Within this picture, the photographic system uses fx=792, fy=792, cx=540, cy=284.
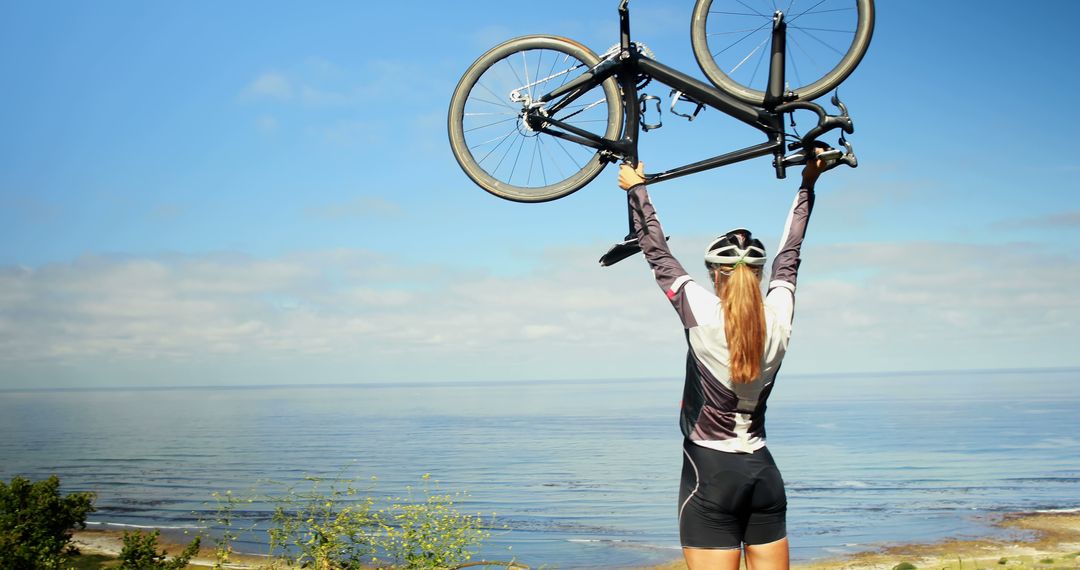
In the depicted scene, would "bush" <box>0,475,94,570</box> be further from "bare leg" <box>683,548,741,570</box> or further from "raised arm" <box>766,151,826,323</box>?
"raised arm" <box>766,151,826,323</box>

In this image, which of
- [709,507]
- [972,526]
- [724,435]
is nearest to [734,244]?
[724,435]

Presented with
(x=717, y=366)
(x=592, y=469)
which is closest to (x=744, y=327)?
(x=717, y=366)

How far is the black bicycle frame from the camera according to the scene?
13.7 feet

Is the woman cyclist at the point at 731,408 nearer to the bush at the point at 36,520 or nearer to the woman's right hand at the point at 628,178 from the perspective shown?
the woman's right hand at the point at 628,178

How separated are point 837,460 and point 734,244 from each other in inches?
1791

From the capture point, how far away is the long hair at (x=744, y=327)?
274cm

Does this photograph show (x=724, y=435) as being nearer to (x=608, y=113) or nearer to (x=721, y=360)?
(x=721, y=360)

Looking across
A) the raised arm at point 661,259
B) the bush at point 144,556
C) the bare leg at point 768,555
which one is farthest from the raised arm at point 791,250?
the bush at point 144,556

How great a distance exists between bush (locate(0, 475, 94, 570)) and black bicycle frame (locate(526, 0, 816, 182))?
7.10m

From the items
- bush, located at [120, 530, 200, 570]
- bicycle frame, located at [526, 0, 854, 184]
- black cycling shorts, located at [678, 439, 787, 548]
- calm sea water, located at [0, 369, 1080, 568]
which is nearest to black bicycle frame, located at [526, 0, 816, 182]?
bicycle frame, located at [526, 0, 854, 184]

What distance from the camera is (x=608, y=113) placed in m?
5.01

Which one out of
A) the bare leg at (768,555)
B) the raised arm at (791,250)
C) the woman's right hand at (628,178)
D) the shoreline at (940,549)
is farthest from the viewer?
the shoreline at (940,549)

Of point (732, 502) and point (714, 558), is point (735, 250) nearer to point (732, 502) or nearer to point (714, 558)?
point (732, 502)

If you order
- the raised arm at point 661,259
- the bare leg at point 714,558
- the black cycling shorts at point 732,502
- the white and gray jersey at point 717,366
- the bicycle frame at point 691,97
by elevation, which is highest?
the bicycle frame at point 691,97
